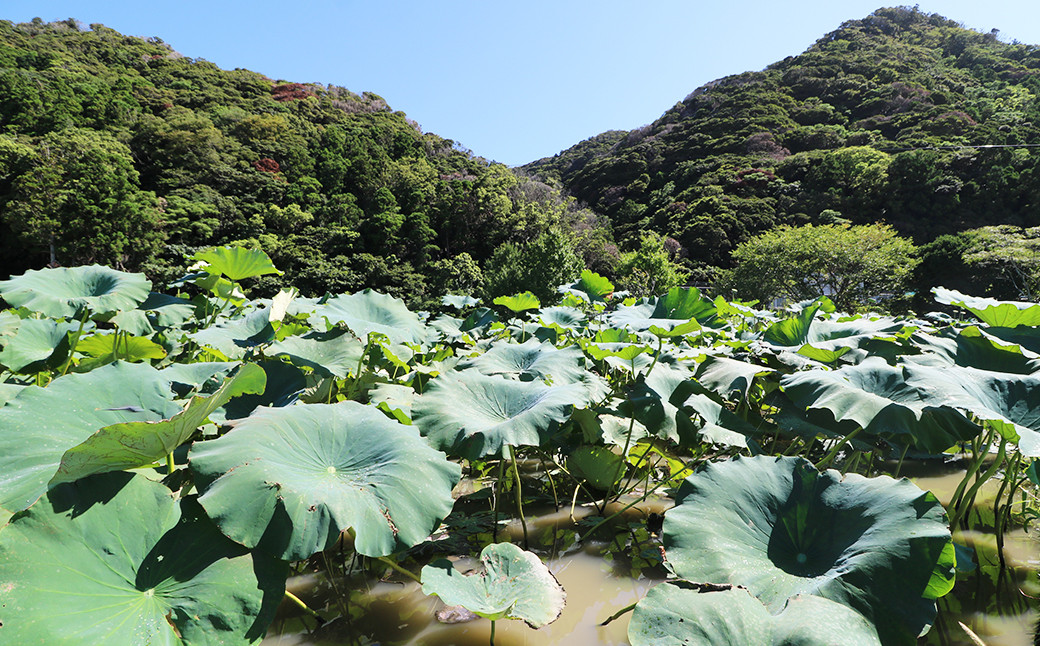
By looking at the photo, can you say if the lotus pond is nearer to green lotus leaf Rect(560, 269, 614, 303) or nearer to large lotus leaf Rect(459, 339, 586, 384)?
large lotus leaf Rect(459, 339, 586, 384)

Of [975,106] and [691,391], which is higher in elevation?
[975,106]

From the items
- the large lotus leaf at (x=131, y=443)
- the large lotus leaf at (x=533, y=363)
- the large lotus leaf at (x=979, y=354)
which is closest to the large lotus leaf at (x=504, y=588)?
the large lotus leaf at (x=131, y=443)

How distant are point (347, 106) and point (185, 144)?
1289 centimetres

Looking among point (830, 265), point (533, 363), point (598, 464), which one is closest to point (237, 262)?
point (533, 363)

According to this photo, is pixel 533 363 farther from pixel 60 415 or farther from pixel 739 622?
pixel 60 415

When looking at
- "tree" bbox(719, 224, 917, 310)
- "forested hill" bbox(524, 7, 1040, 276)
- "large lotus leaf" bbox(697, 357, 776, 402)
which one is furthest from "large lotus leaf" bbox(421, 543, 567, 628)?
"forested hill" bbox(524, 7, 1040, 276)

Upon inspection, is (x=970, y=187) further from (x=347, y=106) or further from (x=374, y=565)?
(x=347, y=106)

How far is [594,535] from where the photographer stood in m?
1.69

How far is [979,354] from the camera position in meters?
1.65

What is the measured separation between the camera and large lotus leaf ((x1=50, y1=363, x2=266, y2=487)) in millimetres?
787

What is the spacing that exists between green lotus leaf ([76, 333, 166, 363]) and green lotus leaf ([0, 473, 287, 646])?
55.2 inches

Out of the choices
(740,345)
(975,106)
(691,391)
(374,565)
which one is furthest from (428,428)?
(975,106)

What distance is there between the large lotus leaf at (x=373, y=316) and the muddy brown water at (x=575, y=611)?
2.77 feet

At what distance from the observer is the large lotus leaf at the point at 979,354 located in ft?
5.08
